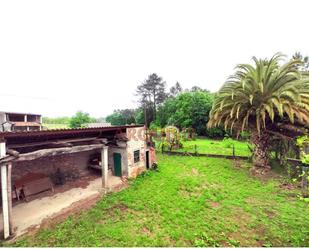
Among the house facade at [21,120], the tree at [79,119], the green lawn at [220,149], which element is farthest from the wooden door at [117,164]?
the tree at [79,119]

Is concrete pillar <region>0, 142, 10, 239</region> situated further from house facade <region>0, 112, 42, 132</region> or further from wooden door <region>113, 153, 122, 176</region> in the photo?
house facade <region>0, 112, 42, 132</region>

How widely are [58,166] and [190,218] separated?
8.25m

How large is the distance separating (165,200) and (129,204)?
1.70 m

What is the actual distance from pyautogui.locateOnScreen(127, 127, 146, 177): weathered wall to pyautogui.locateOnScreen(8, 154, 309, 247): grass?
0.98m

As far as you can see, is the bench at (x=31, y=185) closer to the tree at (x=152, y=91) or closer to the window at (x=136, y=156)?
the window at (x=136, y=156)

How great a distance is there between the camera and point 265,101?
10.6 metres

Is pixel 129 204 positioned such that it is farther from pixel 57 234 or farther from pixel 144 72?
pixel 144 72

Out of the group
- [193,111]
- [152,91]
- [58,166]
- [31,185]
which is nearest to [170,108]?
[193,111]

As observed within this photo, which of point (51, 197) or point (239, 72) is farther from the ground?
point (239, 72)

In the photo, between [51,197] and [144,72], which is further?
[144,72]

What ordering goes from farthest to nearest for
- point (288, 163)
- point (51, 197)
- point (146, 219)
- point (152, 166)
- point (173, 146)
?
1. point (173, 146)
2. point (152, 166)
3. point (288, 163)
4. point (51, 197)
5. point (146, 219)

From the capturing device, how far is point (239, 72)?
11.6 metres

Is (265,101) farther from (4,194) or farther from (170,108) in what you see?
(170,108)

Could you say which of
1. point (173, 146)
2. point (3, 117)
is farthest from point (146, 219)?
point (3, 117)
